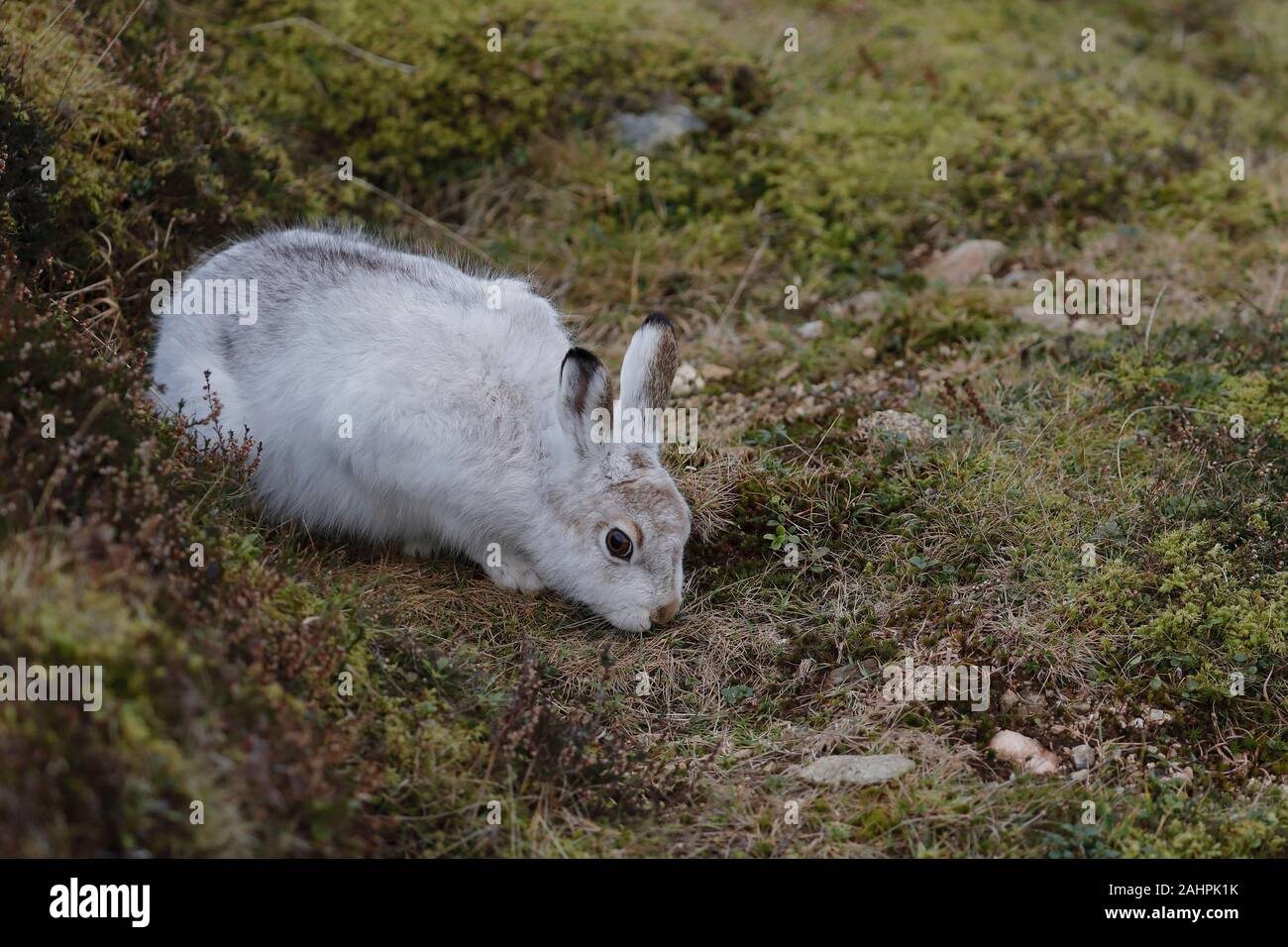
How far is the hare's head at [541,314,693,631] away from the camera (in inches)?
239

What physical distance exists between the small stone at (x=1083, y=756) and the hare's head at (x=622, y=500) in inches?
78.5

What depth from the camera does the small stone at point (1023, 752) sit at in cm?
533

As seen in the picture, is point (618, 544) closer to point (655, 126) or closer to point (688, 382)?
point (688, 382)

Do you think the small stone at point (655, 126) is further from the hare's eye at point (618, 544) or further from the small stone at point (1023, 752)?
the small stone at point (1023, 752)

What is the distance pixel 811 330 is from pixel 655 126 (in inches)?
105

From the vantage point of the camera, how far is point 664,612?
20.1ft

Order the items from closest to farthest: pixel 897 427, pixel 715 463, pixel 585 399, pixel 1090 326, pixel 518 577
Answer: pixel 585 399 < pixel 518 577 < pixel 715 463 < pixel 897 427 < pixel 1090 326

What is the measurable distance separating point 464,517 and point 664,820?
2.05 m

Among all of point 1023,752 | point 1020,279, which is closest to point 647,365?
point 1023,752

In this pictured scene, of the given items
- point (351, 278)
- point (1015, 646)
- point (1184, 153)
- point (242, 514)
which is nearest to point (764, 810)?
point (1015, 646)

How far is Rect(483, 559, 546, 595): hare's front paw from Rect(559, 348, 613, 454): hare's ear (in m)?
0.76

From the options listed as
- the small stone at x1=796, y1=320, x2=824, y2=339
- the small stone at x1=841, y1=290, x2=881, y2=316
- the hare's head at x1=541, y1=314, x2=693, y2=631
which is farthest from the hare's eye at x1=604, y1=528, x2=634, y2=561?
the small stone at x1=841, y1=290, x2=881, y2=316

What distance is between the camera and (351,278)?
675cm
